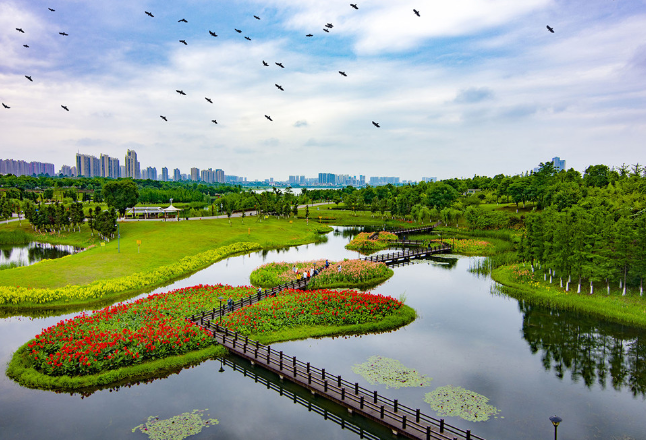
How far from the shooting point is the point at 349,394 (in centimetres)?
2145

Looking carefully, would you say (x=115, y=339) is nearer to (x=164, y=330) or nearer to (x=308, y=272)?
(x=164, y=330)

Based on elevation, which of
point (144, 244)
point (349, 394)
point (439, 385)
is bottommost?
point (439, 385)

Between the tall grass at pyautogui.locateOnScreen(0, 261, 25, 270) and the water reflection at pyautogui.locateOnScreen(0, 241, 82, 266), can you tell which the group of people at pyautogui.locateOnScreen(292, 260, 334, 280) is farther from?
the water reflection at pyautogui.locateOnScreen(0, 241, 82, 266)

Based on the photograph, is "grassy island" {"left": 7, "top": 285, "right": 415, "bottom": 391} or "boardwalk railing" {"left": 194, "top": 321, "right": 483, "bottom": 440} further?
"grassy island" {"left": 7, "top": 285, "right": 415, "bottom": 391}

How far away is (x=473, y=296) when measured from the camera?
4272cm

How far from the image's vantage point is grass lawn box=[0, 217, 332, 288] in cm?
4409

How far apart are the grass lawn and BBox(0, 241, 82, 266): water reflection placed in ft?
8.24

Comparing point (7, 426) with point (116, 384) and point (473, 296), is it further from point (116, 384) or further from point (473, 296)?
point (473, 296)

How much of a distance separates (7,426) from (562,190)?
99.6 meters

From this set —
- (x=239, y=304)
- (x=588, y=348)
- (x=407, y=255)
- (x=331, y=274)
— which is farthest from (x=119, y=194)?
(x=588, y=348)

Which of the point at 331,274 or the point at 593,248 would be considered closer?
the point at 593,248

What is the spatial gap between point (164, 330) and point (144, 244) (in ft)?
131

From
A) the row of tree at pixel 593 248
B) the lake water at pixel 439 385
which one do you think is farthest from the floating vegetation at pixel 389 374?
the row of tree at pixel 593 248

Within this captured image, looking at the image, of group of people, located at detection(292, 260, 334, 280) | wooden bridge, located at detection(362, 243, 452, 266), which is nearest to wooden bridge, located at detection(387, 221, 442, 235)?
wooden bridge, located at detection(362, 243, 452, 266)
